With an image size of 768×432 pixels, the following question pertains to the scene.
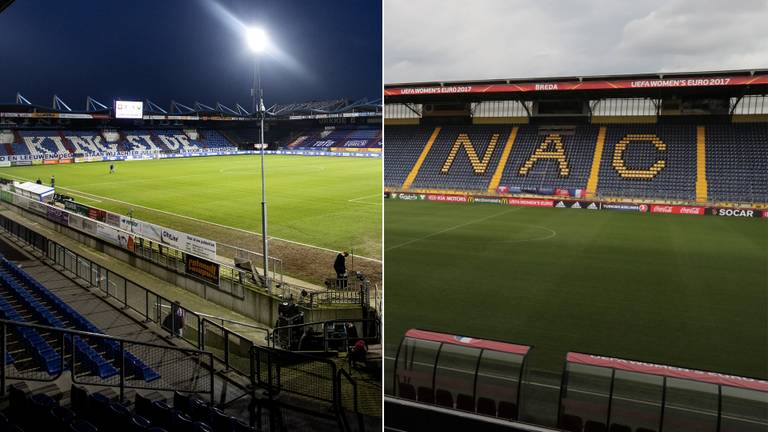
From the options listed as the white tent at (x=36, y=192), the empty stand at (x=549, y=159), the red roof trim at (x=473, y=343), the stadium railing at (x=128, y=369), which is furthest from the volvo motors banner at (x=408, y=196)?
the red roof trim at (x=473, y=343)

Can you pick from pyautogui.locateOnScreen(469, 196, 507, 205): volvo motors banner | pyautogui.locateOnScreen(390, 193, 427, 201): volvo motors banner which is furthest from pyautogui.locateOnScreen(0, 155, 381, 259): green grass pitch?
pyautogui.locateOnScreen(469, 196, 507, 205): volvo motors banner

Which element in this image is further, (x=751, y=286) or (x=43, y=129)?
(x=43, y=129)

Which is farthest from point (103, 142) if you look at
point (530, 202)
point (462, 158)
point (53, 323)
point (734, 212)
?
point (734, 212)

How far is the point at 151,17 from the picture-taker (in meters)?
9.27

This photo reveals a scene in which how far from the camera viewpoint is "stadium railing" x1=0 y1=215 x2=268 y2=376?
6016 millimetres

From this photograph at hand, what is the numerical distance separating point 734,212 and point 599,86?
7978mm

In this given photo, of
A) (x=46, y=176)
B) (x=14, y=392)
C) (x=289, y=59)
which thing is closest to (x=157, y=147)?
(x=46, y=176)

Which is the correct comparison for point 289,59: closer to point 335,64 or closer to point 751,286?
point 335,64

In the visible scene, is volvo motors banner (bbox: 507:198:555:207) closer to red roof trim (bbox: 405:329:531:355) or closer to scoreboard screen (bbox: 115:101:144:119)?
scoreboard screen (bbox: 115:101:144:119)

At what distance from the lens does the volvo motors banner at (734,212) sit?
1933 cm

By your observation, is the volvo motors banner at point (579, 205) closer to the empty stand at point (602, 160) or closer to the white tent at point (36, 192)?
the empty stand at point (602, 160)

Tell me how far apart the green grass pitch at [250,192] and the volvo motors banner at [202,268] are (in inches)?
162

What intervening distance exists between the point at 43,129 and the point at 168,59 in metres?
29.5

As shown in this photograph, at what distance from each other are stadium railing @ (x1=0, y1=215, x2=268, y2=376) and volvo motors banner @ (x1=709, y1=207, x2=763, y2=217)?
60.3ft
